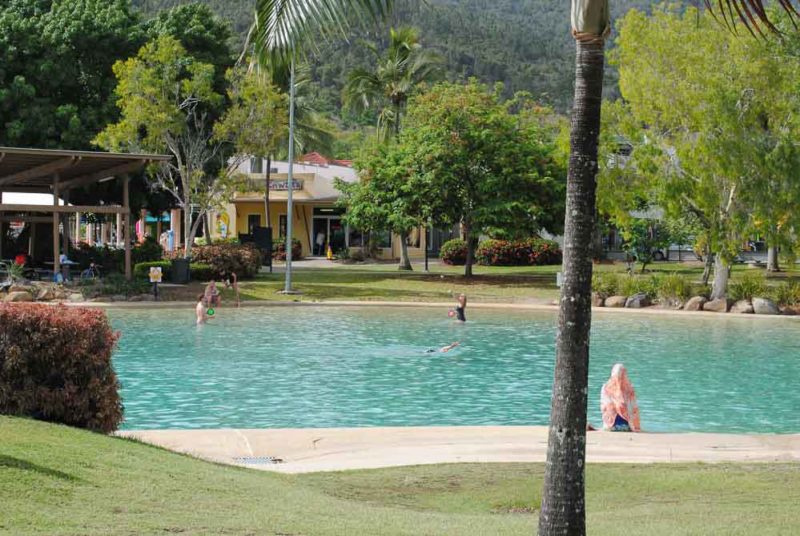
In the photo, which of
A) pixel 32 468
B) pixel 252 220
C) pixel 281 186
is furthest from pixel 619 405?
pixel 252 220

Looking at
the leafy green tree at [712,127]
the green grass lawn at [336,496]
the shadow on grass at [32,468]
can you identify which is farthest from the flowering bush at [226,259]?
the shadow on grass at [32,468]

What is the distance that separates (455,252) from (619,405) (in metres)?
42.5

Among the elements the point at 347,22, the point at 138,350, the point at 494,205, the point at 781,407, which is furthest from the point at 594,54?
the point at 494,205

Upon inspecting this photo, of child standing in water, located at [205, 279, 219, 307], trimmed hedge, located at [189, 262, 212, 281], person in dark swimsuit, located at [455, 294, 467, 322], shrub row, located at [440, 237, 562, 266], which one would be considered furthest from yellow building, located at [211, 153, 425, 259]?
person in dark swimsuit, located at [455, 294, 467, 322]

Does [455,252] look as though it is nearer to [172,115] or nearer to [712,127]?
[172,115]

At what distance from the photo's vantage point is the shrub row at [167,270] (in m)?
36.6

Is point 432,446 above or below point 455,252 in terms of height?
below

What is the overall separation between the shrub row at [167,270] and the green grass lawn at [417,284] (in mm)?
1419

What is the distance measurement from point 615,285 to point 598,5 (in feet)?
100

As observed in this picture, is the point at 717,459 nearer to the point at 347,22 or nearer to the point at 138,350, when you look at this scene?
the point at 347,22

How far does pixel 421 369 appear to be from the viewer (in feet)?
72.0

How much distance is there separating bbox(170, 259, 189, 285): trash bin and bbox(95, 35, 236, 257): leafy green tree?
1.98m

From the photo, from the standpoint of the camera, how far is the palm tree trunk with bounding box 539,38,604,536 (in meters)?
6.24

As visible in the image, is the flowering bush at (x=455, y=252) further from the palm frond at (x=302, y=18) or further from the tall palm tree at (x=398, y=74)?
the palm frond at (x=302, y=18)
